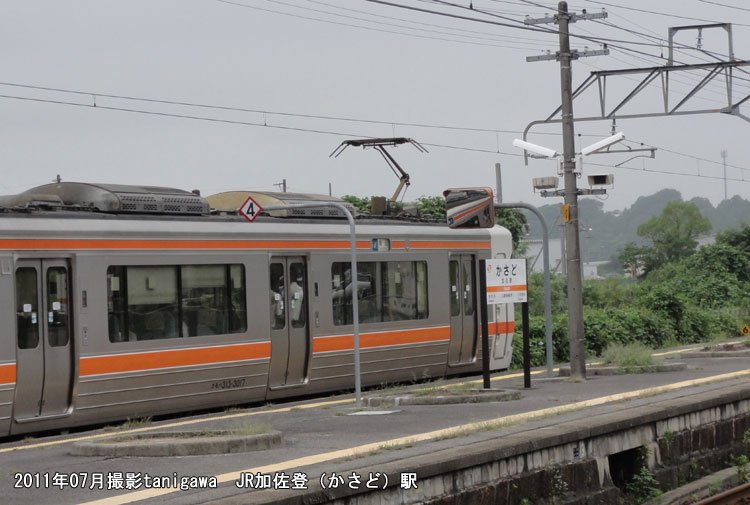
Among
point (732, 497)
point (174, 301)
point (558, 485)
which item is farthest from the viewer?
point (174, 301)

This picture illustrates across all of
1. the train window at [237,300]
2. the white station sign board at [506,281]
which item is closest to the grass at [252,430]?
the train window at [237,300]

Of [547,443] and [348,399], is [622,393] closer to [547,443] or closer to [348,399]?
[348,399]

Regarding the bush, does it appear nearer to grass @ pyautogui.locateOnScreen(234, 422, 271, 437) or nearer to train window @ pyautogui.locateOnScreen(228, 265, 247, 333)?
train window @ pyautogui.locateOnScreen(228, 265, 247, 333)

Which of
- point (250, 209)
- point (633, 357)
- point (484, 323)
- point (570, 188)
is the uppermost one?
point (570, 188)

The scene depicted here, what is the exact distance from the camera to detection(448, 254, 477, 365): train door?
20.7m

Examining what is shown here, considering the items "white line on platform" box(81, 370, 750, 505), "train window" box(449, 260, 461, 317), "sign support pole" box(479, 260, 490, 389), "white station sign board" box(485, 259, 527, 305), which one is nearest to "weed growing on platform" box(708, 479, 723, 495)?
"white line on platform" box(81, 370, 750, 505)

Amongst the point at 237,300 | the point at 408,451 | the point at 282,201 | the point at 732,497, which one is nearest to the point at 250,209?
the point at 237,300

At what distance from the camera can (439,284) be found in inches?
799

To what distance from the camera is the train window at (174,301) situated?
14703mm

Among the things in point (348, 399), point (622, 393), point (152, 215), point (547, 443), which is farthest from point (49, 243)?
point (622, 393)

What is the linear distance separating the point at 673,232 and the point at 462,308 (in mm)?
93082

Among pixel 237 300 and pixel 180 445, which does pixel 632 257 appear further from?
pixel 180 445

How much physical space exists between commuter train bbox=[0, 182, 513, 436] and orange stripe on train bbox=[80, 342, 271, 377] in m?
0.02

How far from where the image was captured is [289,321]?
17.2 m
